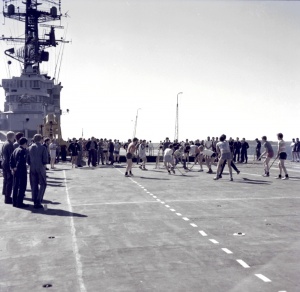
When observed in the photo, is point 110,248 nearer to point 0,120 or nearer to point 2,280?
point 2,280

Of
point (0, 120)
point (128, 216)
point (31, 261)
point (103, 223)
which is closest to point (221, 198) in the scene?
point (128, 216)

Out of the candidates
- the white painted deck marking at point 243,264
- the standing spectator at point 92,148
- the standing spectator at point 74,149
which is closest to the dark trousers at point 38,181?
the white painted deck marking at point 243,264

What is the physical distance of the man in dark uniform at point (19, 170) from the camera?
11.8 meters

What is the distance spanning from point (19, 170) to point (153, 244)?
19.9 ft

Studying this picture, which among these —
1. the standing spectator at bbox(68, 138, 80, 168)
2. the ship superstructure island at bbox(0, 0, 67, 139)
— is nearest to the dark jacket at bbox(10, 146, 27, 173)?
the standing spectator at bbox(68, 138, 80, 168)

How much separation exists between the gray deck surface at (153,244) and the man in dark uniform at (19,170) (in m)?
0.38

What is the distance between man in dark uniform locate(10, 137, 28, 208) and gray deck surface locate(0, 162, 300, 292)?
1.25 feet

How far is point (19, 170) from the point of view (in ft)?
39.0

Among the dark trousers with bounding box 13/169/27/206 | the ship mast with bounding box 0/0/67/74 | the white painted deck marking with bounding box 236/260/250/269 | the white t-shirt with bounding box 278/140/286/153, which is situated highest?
the ship mast with bounding box 0/0/67/74

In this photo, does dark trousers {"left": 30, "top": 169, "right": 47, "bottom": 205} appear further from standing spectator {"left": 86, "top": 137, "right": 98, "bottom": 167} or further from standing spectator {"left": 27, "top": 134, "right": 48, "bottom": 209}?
standing spectator {"left": 86, "top": 137, "right": 98, "bottom": 167}

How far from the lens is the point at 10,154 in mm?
12930

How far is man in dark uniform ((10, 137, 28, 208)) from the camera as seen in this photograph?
38.8 feet

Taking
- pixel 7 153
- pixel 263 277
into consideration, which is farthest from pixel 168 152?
pixel 263 277

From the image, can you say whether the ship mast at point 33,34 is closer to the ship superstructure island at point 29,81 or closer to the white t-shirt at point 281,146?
the ship superstructure island at point 29,81
